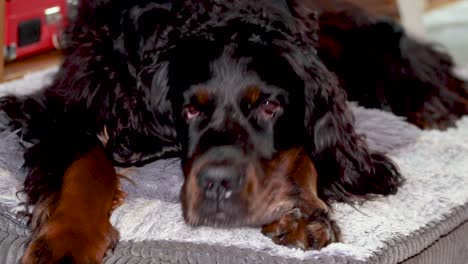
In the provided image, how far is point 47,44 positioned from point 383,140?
5.57 ft

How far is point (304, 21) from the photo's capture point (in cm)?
188

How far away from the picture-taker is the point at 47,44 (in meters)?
3.19

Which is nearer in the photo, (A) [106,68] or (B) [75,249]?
(B) [75,249]

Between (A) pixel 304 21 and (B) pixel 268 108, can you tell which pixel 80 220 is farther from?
(A) pixel 304 21

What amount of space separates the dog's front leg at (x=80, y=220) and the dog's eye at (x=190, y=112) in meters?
0.21

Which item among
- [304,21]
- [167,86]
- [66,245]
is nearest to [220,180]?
[66,245]

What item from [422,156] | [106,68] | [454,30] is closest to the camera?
[106,68]

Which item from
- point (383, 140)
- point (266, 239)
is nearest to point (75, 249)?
point (266, 239)

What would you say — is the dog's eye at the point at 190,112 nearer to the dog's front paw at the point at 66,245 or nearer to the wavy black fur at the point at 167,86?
the wavy black fur at the point at 167,86

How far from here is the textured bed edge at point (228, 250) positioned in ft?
4.73

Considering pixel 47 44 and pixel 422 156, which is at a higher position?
pixel 422 156

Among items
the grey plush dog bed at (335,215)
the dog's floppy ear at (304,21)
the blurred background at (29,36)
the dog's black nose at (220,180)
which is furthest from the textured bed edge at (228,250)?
the blurred background at (29,36)

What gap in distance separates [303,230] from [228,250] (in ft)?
0.50

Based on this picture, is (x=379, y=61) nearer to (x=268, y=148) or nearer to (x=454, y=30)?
(x=268, y=148)
